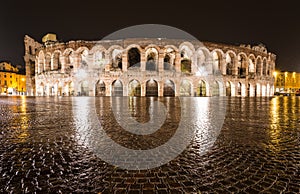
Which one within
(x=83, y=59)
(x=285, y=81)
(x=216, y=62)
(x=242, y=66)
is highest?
(x=83, y=59)

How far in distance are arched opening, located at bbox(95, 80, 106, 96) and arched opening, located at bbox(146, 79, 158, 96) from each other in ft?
21.3

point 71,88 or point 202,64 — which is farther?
point 202,64

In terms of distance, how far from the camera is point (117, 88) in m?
27.7

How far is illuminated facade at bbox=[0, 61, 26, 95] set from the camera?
5551 cm

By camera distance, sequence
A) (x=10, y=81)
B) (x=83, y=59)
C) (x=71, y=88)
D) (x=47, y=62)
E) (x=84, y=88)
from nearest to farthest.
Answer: (x=84, y=88) < (x=71, y=88) < (x=83, y=59) < (x=47, y=62) < (x=10, y=81)

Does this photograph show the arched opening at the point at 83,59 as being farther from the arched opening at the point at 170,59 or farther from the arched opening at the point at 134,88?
the arched opening at the point at 170,59

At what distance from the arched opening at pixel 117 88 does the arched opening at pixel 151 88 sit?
3.94 metres

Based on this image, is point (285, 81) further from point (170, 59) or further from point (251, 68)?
point (170, 59)

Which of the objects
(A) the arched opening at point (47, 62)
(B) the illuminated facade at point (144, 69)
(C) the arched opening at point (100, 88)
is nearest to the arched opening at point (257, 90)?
(B) the illuminated facade at point (144, 69)

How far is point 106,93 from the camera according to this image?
26891 millimetres

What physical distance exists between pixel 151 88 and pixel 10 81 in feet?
173

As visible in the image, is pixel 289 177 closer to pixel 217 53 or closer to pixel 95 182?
pixel 95 182

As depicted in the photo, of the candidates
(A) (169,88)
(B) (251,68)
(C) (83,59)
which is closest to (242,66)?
(B) (251,68)

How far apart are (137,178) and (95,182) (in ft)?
1.24
